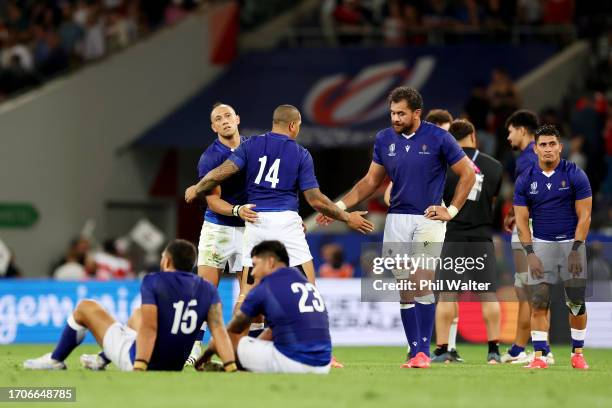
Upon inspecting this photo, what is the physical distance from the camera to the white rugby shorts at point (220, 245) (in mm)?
13516

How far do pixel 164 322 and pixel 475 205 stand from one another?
4724 millimetres

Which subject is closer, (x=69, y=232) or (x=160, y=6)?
(x=69, y=232)

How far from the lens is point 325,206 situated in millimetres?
12609

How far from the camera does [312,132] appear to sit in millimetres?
27094

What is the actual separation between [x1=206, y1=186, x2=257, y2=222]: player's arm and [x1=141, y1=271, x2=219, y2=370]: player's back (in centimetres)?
176

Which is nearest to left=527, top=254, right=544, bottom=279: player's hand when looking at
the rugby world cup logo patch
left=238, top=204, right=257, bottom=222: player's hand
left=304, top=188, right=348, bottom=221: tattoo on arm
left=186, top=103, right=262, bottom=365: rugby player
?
left=304, top=188, right=348, bottom=221: tattoo on arm

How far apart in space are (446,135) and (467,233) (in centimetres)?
203

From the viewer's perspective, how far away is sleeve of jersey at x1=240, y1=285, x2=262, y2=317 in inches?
425

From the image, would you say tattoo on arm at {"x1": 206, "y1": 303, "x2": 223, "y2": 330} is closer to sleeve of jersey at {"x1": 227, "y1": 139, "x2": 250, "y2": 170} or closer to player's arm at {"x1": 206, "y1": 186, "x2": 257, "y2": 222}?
player's arm at {"x1": 206, "y1": 186, "x2": 257, "y2": 222}

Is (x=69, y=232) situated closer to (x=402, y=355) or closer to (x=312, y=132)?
(x=312, y=132)

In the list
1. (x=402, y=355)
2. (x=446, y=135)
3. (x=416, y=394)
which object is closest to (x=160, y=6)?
(x=402, y=355)

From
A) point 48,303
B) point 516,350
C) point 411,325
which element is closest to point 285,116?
point 411,325

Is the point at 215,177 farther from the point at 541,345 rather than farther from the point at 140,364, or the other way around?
the point at 541,345

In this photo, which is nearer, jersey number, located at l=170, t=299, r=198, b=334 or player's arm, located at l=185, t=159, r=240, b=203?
jersey number, located at l=170, t=299, r=198, b=334
